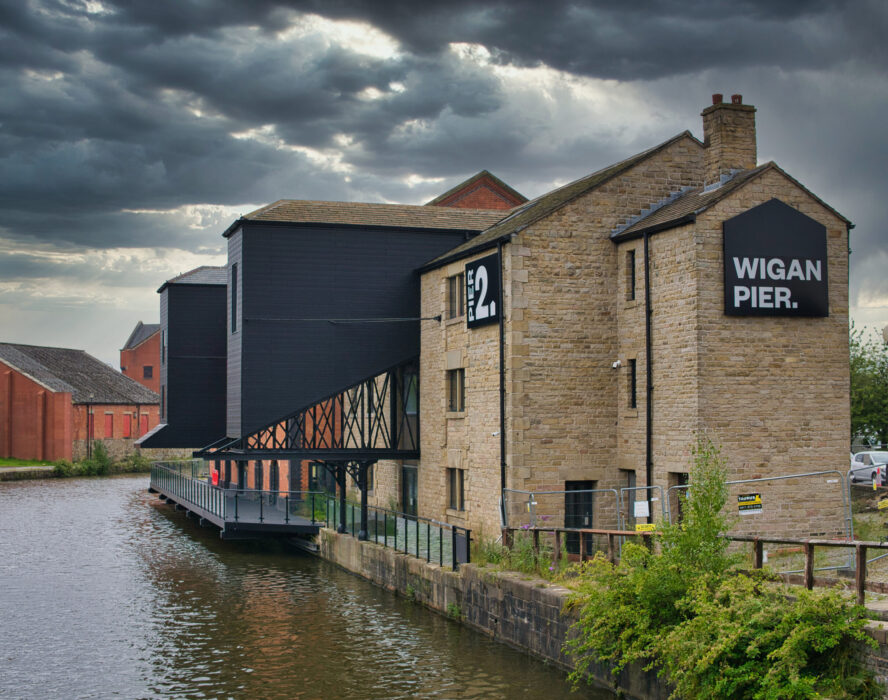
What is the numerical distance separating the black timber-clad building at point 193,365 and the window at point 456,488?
14.8 metres

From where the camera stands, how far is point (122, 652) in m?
17.7

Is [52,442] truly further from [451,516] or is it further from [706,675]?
[706,675]

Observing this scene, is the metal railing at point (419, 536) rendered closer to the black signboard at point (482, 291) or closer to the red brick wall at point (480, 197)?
the black signboard at point (482, 291)

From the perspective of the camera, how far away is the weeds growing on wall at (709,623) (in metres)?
10.7

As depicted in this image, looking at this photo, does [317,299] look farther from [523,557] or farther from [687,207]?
[523,557]

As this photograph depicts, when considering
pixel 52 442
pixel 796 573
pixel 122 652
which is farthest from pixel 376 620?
pixel 52 442

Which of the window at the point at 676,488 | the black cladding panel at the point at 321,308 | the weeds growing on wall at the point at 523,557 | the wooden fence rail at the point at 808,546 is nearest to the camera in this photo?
the wooden fence rail at the point at 808,546

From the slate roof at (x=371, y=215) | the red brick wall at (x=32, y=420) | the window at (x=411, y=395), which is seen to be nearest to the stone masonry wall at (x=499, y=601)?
the window at (x=411, y=395)

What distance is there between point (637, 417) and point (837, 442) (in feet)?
12.8

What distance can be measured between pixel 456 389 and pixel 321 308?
4573 millimetres

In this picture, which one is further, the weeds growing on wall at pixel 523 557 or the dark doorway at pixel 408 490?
the dark doorway at pixel 408 490

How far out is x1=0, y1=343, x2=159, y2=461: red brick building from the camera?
64.8 m

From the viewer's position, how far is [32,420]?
213ft

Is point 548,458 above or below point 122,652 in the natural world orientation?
above
